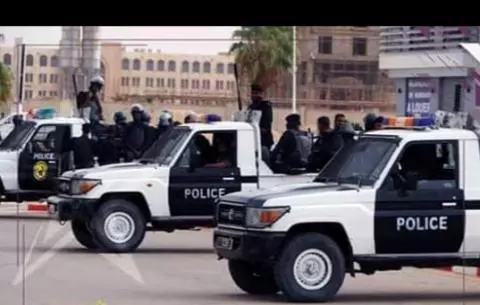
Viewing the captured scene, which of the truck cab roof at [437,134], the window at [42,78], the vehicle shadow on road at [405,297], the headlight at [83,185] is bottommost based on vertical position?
the vehicle shadow on road at [405,297]

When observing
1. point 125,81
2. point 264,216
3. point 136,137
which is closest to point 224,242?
point 264,216

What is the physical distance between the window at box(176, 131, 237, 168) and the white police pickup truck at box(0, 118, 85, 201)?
6.48 metres

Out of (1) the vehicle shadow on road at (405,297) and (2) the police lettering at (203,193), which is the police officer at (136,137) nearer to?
(2) the police lettering at (203,193)

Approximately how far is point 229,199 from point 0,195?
1174cm

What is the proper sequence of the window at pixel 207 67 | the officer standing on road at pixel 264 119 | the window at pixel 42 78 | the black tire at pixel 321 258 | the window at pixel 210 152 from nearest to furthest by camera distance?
the black tire at pixel 321 258, the window at pixel 210 152, the officer standing on road at pixel 264 119, the window at pixel 207 67, the window at pixel 42 78

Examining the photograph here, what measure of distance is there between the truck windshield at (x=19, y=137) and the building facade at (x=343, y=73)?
25442 mm

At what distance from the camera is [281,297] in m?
14.8

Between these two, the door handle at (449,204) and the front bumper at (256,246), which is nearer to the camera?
the front bumper at (256,246)

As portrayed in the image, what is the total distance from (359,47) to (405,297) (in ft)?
137

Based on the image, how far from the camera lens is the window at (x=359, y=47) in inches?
2190

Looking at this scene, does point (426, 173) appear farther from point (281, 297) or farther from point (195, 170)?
point (195, 170)

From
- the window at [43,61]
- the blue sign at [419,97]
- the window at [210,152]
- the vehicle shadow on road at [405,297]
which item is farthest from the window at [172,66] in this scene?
the vehicle shadow on road at [405,297]

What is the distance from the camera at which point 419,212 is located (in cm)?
1459
